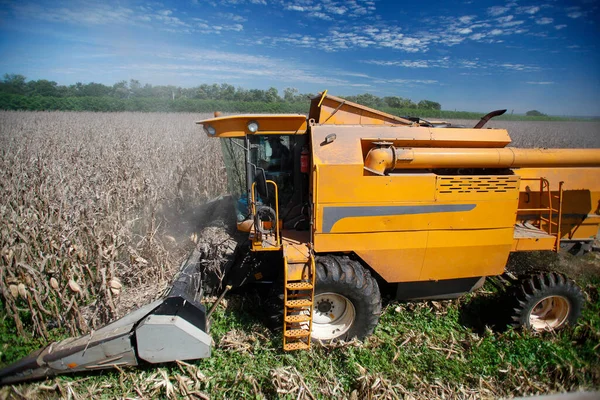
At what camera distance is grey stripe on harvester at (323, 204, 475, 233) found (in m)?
3.44

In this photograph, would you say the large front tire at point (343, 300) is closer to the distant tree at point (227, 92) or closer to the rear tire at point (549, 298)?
the rear tire at point (549, 298)

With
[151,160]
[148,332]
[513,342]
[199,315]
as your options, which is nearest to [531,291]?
[513,342]

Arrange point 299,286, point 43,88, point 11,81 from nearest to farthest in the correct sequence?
point 299,286
point 11,81
point 43,88

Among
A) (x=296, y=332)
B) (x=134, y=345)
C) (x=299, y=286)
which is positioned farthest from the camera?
(x=296, y=332)

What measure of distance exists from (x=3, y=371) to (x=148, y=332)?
1351 mm

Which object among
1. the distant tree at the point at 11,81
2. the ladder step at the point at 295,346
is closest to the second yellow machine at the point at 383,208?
the ladder step at the point at 295,346

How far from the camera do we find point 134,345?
307 cm

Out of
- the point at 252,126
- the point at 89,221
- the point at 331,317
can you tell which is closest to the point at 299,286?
the point at 331,317

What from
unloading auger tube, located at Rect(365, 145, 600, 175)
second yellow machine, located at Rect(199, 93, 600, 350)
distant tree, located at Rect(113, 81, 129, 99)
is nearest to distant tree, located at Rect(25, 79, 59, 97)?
distant tree, located at Rect(113, 81, 129, 99)

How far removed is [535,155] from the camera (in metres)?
3.67

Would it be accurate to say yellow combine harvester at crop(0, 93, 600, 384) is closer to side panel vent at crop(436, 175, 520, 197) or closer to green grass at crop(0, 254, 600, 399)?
side panel vent at crop(436, 175, 520, 197)

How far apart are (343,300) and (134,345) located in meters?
2.23

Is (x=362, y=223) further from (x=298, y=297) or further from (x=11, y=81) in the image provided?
(x=11, y=81)

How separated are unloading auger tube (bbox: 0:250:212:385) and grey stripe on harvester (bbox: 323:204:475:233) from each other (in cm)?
164
